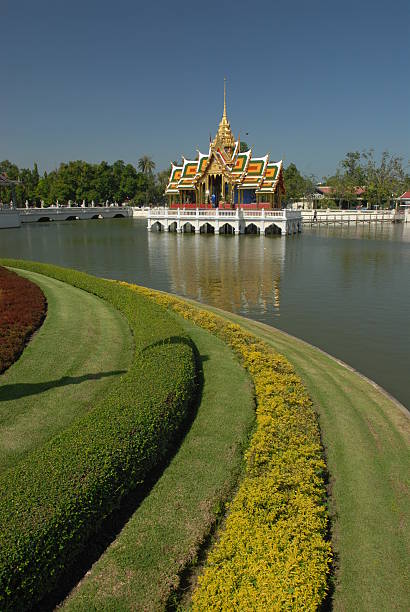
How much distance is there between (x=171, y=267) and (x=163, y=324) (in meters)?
20.0

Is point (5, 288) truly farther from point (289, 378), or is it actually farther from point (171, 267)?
point (171, 267)

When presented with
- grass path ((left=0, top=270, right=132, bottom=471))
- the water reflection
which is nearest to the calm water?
the water reflection

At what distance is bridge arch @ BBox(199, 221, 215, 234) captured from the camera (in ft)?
205

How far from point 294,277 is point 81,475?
24464mm

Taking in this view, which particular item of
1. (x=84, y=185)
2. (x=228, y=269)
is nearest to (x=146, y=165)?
(x=84, y=185)

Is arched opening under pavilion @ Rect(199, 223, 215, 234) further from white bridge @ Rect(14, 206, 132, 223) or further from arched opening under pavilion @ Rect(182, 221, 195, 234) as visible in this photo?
white bridge @ Rect(14, 206, 132, 223)

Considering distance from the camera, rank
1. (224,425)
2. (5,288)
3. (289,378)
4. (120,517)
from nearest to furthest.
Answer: (120,517), (224,425), (289,378), (5,288)

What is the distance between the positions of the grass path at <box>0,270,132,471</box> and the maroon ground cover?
0.28 m

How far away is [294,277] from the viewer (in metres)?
28.6

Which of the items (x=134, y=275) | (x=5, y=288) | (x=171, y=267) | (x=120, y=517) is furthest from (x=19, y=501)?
(x=171, y=267)

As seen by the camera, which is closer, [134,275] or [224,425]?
[224,425]

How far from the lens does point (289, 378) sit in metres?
10.6

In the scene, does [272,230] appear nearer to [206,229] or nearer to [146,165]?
[206,229]

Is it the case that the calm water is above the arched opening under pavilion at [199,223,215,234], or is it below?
below
